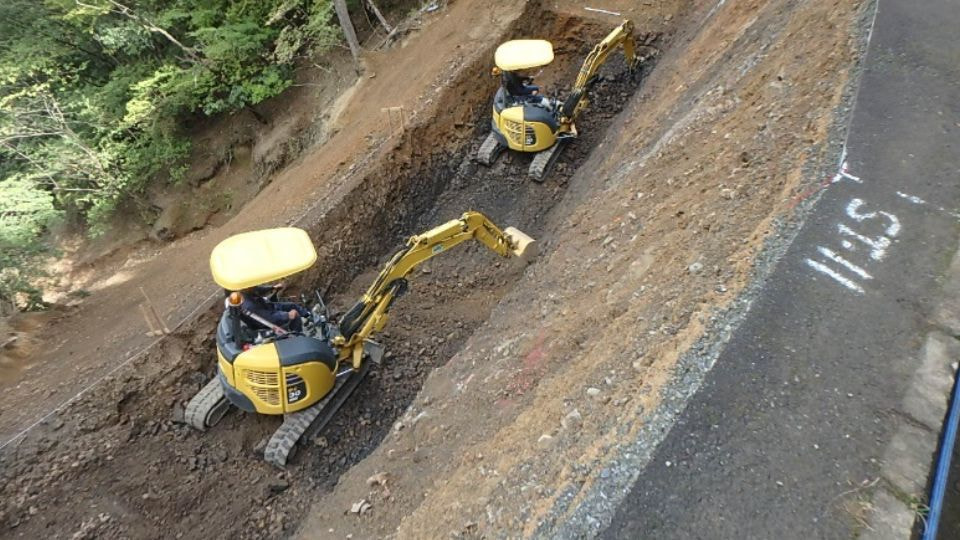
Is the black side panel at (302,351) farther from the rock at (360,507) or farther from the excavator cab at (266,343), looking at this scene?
the rock at (360,507)

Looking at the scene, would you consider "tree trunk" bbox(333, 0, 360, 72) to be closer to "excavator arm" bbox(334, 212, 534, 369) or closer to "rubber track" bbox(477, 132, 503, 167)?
"rubber track" bbox(477, 132, 503, 167)

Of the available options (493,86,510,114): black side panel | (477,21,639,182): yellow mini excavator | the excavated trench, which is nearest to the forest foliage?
the excavated trench

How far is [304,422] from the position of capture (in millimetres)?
6535

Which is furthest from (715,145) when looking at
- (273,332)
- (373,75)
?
(373,75)

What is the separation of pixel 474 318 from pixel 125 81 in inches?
495

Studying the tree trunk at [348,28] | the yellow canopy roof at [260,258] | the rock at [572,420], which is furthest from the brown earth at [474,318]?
the tree trunk at [348,28]

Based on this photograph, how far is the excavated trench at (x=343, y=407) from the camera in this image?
6.28 meters

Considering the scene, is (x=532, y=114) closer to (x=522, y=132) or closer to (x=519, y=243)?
(x=522, y=132)

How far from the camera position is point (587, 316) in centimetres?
561

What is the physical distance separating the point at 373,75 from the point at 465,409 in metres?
9.51

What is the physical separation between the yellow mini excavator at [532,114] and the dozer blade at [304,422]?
4.75m

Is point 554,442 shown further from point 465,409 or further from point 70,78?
point 70,78

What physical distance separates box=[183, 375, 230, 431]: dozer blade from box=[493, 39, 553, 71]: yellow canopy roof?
6.03m

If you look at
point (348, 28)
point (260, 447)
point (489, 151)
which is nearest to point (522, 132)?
point (489, 151)
